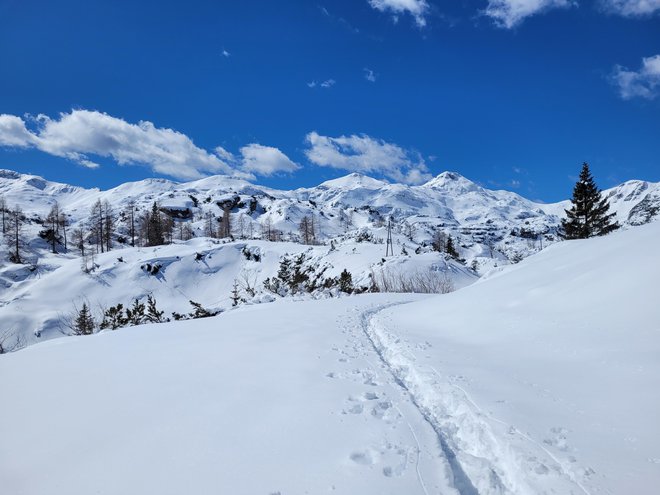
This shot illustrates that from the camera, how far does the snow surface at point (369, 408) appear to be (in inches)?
119

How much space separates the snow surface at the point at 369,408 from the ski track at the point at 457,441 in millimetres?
18

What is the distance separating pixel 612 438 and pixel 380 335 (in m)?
6.78

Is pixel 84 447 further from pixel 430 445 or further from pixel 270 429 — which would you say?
pixel 430 445

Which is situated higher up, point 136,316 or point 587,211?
point 587,211

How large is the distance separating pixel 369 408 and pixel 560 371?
117 inches

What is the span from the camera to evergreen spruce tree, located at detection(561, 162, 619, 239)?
33344 millimetres

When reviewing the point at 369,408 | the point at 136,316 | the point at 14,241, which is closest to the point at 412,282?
the point at 136,316

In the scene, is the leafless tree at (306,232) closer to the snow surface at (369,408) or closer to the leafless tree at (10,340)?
the leafless tree at (10,340)

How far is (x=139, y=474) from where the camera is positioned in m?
3.01

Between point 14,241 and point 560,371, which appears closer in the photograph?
point 560,371

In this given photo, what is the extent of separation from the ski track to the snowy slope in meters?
0.02

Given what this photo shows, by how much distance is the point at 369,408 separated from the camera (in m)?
4.46

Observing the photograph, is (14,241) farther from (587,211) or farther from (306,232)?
(587,211)

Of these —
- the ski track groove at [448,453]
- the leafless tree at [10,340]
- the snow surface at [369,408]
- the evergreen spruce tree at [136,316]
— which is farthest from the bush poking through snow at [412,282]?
the leafless tree at [10,340]
